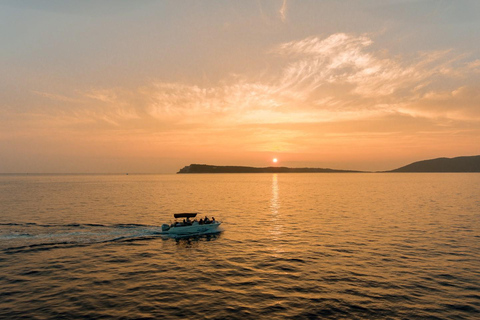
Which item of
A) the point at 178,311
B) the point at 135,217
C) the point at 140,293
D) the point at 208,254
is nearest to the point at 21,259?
the point at 140,293

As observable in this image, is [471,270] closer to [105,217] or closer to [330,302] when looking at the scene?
[330,302]

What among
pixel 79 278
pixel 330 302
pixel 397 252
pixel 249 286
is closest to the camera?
pixel 330 302

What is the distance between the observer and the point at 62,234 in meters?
47.6

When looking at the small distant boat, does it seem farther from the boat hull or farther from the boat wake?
the boat wake

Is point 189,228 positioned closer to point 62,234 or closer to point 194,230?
point 194,230

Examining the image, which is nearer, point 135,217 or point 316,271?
point 316,271

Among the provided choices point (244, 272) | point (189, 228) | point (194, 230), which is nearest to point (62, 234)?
point (189, 228)

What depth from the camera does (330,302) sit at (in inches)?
939

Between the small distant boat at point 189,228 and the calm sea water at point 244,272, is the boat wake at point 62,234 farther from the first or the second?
the small distant boat at point 189,228

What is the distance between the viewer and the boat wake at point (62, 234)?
41.3 meters

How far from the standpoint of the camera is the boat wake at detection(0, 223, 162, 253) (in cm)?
4131

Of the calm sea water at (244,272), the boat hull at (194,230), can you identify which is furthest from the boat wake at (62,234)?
the boat hull at (194,230)

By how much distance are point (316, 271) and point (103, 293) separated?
20.9 metres

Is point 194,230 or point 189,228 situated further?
point 194,230
